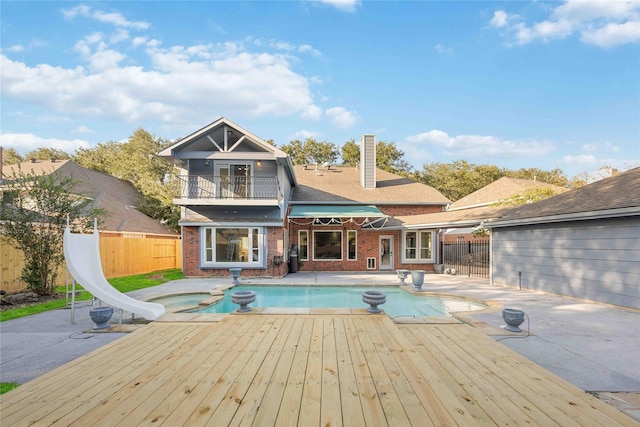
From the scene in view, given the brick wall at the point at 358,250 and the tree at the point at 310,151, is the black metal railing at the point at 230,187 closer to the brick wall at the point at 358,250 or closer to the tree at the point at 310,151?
the brick wall at the point at 358,250

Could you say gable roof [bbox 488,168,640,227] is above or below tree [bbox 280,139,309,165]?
below

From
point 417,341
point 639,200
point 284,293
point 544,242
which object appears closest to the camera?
point 417,341

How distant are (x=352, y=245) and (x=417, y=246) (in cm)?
388

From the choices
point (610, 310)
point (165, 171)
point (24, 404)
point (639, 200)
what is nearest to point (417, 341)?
point (24, 404)

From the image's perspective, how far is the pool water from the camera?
9.05m

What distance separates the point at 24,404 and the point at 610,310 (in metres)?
11.6

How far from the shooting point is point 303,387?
304 cm

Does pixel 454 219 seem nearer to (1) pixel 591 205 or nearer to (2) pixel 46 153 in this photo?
(1) pixel 591 205

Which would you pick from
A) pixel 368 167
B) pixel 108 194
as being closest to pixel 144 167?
pixel 108 194

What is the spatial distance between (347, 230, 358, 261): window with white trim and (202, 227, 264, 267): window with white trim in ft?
18.4

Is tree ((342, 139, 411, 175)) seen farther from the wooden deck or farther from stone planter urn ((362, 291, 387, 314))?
the wooden deck

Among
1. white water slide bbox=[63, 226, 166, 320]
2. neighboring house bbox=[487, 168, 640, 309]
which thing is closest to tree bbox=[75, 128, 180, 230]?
white water slide bbox=[63, 226, 166, 320]

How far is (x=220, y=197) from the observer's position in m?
14.6

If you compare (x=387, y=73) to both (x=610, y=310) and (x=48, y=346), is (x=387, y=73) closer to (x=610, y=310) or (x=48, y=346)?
(x=610, y=310)
